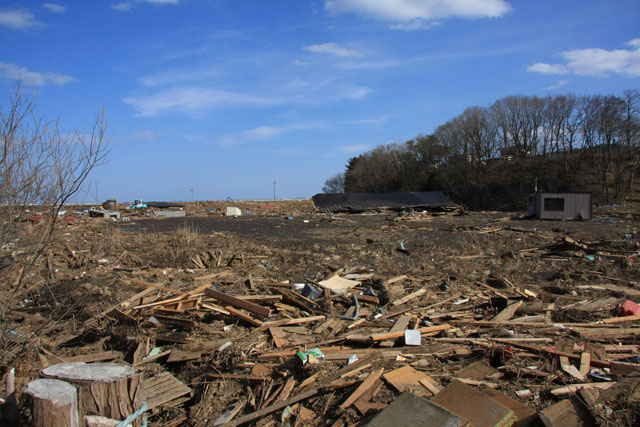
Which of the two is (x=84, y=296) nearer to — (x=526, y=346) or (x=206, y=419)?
(x=206, y=419)

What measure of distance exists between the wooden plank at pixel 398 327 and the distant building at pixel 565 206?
997 inches

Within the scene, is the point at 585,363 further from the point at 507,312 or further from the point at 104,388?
the point at 104,388

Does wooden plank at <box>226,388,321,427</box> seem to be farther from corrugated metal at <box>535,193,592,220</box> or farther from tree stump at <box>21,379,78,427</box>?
corrugated metal at <box>535,193,592,220</box>

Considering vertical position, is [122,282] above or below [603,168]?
below

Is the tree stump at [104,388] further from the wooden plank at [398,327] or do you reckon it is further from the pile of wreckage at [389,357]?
A: the wooden plank at [398,327]

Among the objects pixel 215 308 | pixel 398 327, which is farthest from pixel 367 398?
pixel 215 308

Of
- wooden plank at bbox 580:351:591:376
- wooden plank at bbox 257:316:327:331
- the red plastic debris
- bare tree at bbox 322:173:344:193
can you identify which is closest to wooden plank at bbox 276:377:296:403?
wooden plank at bbox 257:316:327:331

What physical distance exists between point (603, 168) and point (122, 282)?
5239cm

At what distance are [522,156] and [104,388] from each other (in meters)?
58.3

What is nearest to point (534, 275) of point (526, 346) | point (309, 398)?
point (526, 346)

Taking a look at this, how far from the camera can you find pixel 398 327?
5.79 meters

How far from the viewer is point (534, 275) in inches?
398

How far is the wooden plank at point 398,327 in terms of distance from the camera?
528cm

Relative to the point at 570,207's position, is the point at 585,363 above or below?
below
